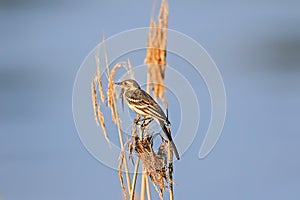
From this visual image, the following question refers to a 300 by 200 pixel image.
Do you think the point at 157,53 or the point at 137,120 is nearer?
the point at 137,120

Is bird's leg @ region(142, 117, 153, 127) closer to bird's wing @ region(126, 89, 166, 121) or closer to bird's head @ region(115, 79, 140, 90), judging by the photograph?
bird's wing @ region(126, 89, 166, 121)

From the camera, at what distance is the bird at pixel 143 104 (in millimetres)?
5289

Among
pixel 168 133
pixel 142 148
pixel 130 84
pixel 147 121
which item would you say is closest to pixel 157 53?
pixel 130 84

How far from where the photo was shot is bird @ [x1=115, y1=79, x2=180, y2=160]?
5.29 meters

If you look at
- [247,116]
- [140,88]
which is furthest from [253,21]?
[140,88]

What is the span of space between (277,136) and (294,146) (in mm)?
235

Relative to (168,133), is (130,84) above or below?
above

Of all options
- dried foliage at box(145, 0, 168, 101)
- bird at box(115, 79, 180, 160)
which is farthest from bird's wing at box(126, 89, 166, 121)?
dried foliage at box(145, 0, 168, 101)

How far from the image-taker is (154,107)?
5418 millimetres

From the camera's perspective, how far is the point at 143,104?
17.9 feet

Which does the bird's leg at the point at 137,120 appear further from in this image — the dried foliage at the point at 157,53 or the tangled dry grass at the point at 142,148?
the dried foliage at the point at 157,53

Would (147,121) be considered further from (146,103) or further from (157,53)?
(157,53)

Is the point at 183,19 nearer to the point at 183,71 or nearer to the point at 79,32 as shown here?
the point at 79,32

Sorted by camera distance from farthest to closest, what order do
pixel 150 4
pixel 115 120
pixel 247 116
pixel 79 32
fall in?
pixel 150 4 < pixel 79 32 < pixel 247 116 < pixel 115 120
